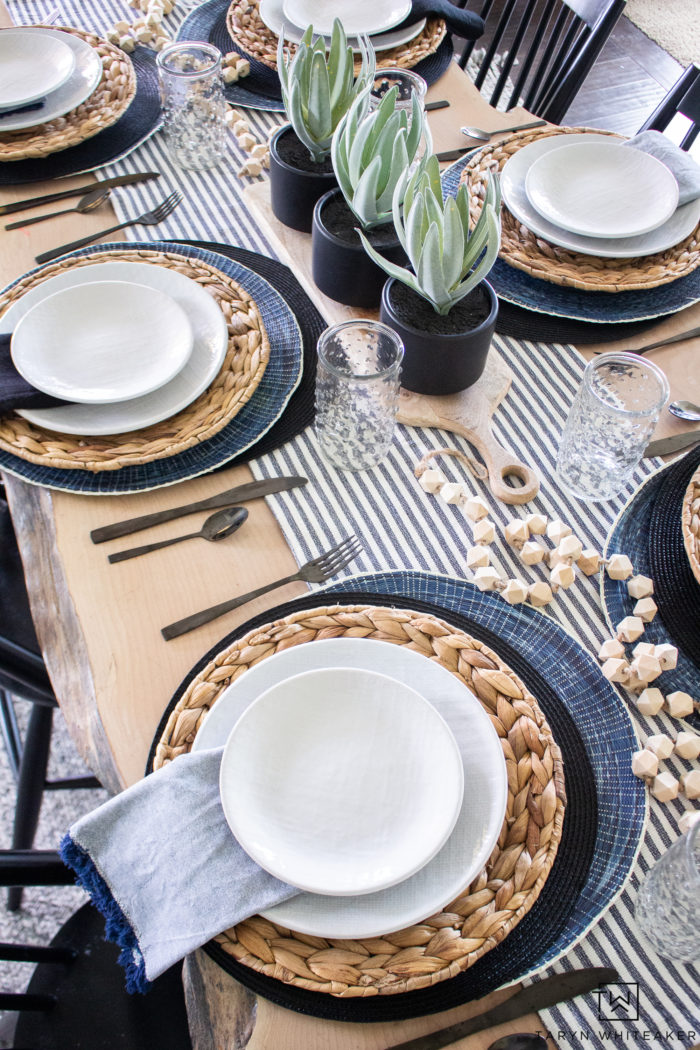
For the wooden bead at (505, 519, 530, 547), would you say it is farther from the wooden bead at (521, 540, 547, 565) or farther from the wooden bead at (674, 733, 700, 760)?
the wooden bead at (674, 733, 700, 760)

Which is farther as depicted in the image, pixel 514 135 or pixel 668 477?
pixel 514 135

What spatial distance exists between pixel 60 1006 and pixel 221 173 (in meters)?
1.05

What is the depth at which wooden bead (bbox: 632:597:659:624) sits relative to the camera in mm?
717

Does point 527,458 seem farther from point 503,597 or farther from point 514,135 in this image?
point 514,135

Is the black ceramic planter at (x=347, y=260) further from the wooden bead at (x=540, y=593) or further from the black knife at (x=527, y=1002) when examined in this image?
the black knife at (x=527, y=1002)

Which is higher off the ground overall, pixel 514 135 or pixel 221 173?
pixel 514 135

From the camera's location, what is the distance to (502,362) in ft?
2.98

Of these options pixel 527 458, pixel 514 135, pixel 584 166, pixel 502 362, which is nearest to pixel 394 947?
pixel 527 458

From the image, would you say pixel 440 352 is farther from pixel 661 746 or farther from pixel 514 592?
pixel 661 746

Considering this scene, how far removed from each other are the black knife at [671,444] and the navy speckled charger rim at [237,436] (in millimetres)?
365

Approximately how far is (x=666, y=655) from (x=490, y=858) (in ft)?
0.79

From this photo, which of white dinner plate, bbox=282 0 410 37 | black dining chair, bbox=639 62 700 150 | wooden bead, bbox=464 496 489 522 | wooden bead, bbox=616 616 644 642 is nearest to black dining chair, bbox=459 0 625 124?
black dining chair, bbox=639 62 700 150

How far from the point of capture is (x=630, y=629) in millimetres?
701

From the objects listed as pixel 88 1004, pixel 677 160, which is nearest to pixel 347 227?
pixel 677 160
